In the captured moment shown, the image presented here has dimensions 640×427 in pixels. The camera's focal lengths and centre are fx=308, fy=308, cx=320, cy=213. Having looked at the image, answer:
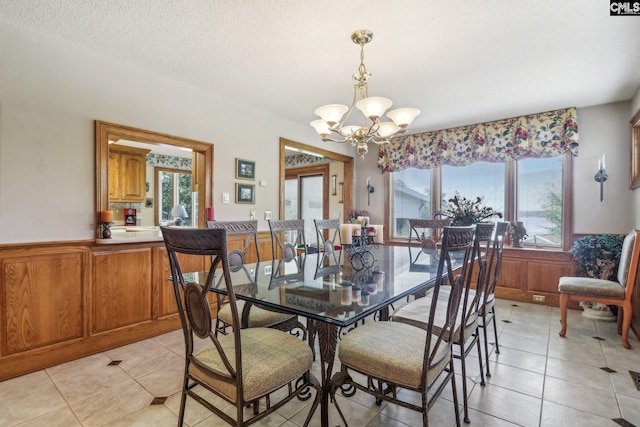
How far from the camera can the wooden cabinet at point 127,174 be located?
533 centimetres

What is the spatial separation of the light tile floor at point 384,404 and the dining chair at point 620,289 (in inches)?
8.7

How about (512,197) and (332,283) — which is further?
(512,197)

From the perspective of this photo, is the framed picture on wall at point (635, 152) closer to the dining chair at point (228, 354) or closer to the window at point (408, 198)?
the window at point (408, 198)

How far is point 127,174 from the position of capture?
5.44 m

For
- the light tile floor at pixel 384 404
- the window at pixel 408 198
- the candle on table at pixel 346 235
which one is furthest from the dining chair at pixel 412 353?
the window at pixel 408 198

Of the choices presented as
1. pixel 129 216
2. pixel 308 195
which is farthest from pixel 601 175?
pixel 129 216

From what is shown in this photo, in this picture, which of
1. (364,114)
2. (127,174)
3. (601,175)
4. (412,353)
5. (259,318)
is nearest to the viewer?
(412,353)

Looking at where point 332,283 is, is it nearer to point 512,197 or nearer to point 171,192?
point 512,197

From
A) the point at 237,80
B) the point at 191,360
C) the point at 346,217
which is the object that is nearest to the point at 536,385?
the point at 191,360

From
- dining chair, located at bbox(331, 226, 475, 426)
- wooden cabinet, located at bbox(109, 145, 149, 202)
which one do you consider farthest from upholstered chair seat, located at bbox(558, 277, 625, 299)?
wooden cabinet, located at bbox(109, 145, 149, 202)

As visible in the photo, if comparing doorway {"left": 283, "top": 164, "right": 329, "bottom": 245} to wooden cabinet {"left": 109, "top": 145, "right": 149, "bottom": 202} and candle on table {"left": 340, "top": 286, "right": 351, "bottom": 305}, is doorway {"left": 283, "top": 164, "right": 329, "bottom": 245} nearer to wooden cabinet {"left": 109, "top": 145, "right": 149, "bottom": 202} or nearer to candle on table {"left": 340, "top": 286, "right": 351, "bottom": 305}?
wooden cabinet {"left": 109, "top": 145, "right": 149, "bottom": 202}

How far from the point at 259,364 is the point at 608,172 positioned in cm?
436

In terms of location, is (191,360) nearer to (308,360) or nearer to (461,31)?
(308,360)

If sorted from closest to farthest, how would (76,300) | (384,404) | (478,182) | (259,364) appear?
(259,364) < (384,404) < (76,300) < (478,182)
